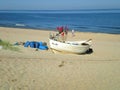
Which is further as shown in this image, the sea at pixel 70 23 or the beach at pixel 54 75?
the sea at pixel 70 23

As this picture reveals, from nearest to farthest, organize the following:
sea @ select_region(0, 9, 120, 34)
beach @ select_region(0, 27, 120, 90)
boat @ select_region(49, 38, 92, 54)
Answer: beach @ select_region(0, 27, 120, 90)
boat @ select_region(49, 38, 92, 54)
sea @ select_region(0, 9, 120, 34)

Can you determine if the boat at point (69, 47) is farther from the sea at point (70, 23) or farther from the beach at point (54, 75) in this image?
the sea at point (70, 23)

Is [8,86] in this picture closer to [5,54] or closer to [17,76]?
[17,76]

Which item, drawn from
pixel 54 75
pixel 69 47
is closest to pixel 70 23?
pixel 69 47

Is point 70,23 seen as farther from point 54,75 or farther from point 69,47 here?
point 54,75

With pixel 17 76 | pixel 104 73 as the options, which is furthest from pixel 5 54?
pixel 104 73

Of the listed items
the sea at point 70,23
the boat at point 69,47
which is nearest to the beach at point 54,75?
the boat at point 69,47

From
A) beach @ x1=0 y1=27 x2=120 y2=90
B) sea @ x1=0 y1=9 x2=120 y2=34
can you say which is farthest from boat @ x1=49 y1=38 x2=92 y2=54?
sea @ x1=0 y1=9 x2=120 y2=34

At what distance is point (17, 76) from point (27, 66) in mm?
1400

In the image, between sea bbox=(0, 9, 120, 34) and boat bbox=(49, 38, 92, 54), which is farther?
sea bbox=(0, 9, 120, 34)

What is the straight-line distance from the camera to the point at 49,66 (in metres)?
10.5

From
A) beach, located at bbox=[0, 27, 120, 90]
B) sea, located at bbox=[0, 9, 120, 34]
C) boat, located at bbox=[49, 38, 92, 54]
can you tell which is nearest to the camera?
beach, located at bbox=[0, 27, 120, 90]

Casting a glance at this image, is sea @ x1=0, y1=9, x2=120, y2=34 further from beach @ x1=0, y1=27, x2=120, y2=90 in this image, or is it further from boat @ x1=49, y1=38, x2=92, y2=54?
beach @ x1=0, y1=27, x2=120, y2=90

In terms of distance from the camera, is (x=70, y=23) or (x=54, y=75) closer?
(x=54, y=75)
